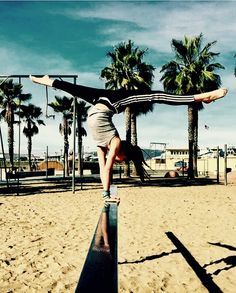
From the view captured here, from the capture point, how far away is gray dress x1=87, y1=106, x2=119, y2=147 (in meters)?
2.92

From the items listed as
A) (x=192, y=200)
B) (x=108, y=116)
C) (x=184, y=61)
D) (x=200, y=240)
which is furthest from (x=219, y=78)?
(x=108, y=116)

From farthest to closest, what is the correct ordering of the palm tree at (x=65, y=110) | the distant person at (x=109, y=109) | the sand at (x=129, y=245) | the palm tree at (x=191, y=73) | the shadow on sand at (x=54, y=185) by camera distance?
the palm tree at (x=65, y=110) < the palm tree at (x=191, y=73) < the shadow on sand at (x=54, y=185) < the sand at (x=129, y=245) < the distant person at (x=109, y=109)

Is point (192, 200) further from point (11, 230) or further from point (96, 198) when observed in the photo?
point (11, 230)

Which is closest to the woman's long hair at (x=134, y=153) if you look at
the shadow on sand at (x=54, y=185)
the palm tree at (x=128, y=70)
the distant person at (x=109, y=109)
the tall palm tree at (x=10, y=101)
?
the distant person at (x=109, y=109)

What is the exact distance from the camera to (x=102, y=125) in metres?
2.92

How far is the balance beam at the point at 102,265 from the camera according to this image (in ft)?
4.13

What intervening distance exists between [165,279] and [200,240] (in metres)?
3.23

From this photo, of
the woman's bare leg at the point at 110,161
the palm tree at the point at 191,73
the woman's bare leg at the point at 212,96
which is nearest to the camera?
the woman's bare leg at the point at 212,96

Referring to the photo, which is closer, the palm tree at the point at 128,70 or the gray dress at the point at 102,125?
the gray dress at the point at 102,125

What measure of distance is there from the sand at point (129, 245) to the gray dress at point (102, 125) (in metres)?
3.71

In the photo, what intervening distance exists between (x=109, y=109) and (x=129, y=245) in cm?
642

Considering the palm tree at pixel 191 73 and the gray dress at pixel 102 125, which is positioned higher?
the palm tree at pixel 191 73

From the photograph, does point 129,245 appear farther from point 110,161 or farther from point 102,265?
point 102,265

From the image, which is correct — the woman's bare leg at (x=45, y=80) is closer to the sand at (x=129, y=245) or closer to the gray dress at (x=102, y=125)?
the gray dress at (x=102, y=125)
